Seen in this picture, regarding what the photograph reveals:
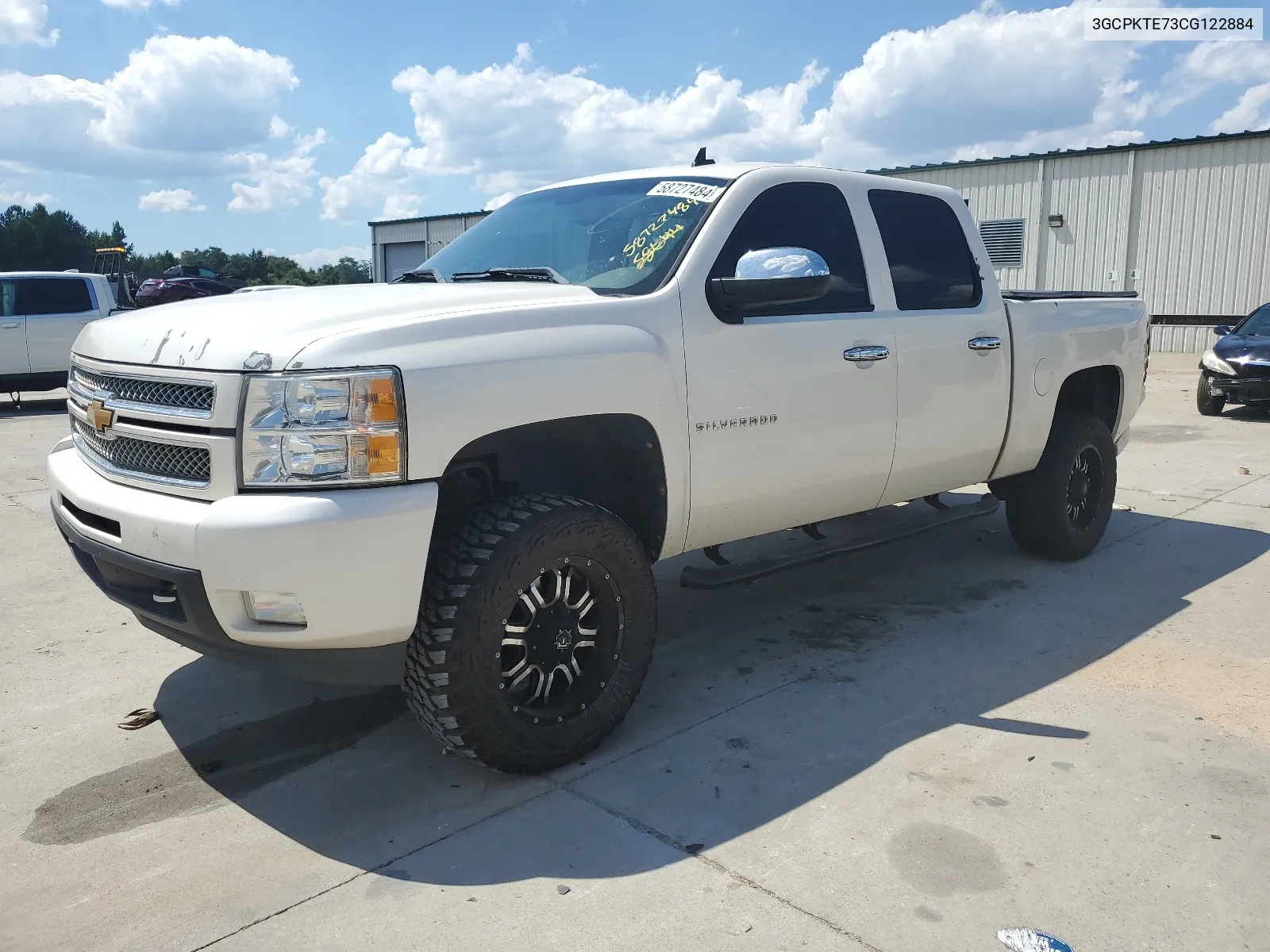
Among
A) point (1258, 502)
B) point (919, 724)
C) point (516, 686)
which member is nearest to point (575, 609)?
point (516, 686)

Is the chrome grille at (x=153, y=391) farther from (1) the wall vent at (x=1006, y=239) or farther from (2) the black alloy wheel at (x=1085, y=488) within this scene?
(1) the wall vent at (x=1006, y=239)

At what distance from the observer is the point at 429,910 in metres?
2.61

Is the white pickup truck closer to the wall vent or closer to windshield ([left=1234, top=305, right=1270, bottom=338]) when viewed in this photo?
windshield ([left=1234, top=305, right=1270, bottom=338])

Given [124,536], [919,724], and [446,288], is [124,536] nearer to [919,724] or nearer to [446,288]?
[446,288]

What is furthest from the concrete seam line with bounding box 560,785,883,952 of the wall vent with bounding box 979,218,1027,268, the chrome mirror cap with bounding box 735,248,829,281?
the wall vent with bounding box 979,218,1027,268

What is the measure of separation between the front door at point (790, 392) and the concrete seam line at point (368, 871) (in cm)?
116

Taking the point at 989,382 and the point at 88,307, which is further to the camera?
the point at 88,307

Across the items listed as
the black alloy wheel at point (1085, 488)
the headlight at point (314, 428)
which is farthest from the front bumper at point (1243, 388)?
the headlight at point (314, 428)

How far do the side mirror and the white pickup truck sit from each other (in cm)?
1

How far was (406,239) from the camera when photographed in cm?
3875

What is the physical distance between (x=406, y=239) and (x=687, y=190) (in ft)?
120

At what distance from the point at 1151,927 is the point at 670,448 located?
195 cm

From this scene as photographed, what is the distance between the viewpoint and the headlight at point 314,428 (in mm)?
2742

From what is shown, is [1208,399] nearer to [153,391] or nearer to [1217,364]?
[1217,364]
